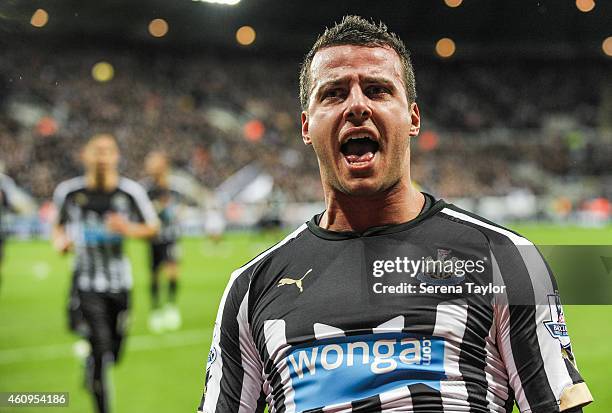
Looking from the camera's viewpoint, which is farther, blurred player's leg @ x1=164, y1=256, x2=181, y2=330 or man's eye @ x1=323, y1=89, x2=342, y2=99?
blurred player's leg @ x1=164, y1=256, x2=181, y2=330

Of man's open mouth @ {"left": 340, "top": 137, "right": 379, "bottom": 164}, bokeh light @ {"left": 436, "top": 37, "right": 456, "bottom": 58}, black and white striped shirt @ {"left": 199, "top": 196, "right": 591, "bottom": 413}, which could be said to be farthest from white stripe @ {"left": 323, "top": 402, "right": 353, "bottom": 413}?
bokeh light @ {"left": 436, "top": 37, "right": 456, "bottom": 58}

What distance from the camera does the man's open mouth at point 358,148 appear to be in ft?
4.64

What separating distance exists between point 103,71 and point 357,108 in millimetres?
2330

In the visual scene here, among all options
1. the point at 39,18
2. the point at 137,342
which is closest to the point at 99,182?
the point at 39,18

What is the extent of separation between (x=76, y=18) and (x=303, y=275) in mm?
1793

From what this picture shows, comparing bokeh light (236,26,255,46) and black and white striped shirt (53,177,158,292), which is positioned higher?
bokeh light (236,26,255,46)

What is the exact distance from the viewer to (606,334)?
4691mm

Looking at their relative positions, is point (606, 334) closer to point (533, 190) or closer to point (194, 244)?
point (533, 190)

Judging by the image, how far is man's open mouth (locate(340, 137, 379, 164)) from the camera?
4.64 ft

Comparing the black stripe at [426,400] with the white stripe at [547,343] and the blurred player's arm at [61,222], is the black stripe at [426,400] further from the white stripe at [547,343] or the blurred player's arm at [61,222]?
the blurred player's arm at [61,222]

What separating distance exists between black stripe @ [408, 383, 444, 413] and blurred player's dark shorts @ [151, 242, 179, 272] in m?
3.80

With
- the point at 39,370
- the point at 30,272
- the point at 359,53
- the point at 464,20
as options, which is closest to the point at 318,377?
the point at 359,53

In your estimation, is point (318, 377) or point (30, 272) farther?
point (30, 272)

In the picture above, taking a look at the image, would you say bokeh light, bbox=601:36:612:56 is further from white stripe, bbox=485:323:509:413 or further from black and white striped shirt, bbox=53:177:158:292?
black and white striped shirt, bbox=53:177:158:292
